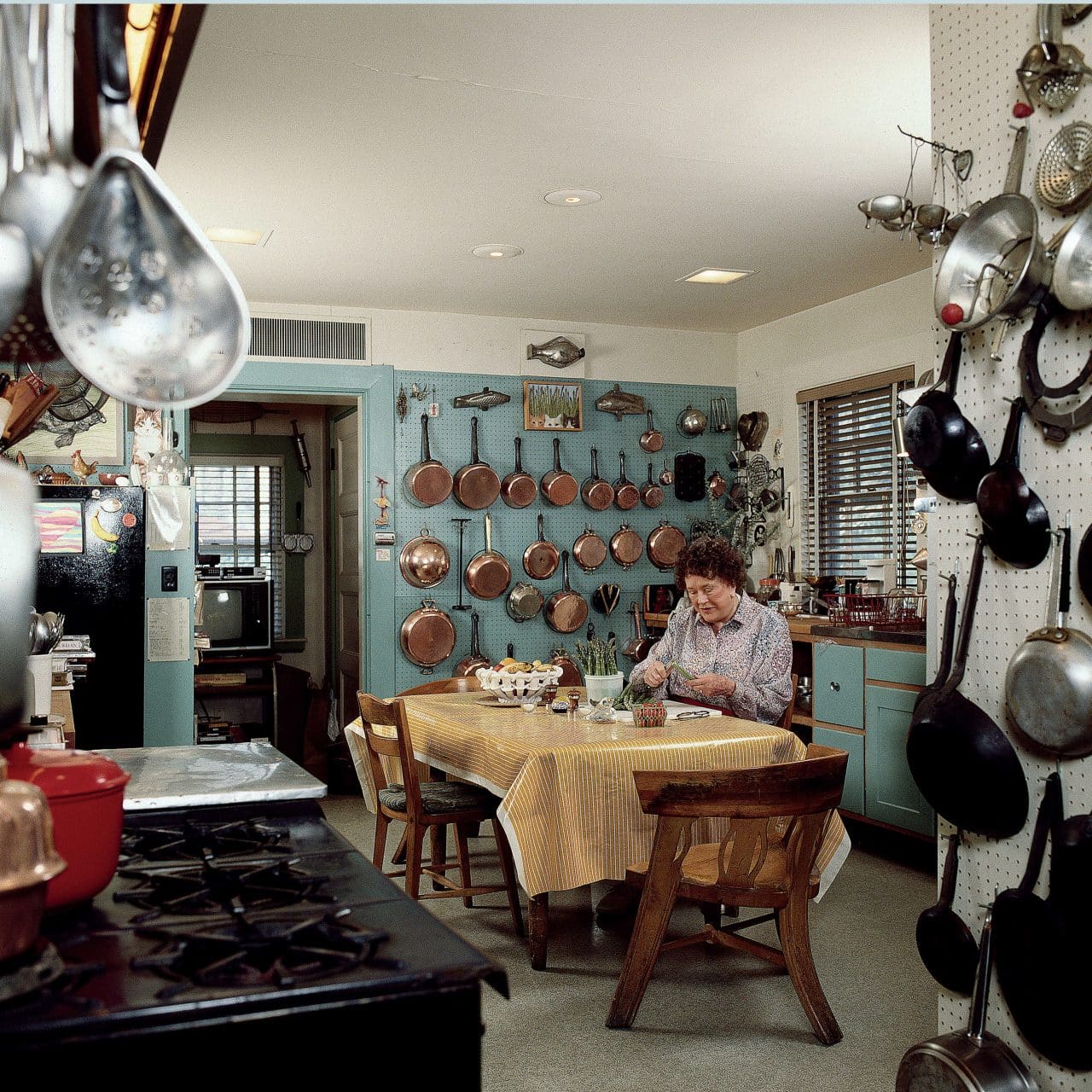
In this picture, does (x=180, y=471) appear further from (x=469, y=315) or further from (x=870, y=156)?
(x=870, y=156)

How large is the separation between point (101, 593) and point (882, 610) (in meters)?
3.86

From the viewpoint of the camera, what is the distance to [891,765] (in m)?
5.14

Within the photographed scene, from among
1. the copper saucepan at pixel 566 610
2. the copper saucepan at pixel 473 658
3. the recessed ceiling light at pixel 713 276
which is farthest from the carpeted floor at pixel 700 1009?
the recessed ceiling light at pixel 713 276

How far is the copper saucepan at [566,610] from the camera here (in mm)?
7059

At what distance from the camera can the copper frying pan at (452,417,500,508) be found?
6.85 meters

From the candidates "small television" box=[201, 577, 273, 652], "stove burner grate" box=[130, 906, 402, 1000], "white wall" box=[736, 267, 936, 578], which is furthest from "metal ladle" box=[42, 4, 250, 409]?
"small television" box=[201, 577, 273, 652]

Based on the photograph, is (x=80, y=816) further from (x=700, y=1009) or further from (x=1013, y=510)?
(x=700, y=1009)

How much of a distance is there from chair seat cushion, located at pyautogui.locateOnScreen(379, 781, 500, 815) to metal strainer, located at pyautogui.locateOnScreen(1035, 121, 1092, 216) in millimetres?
2677

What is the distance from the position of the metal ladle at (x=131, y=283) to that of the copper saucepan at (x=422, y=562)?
5267 mm

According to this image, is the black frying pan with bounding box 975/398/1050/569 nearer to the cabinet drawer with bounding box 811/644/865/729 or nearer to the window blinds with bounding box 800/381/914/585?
the cabinet drawer with bounding box 811/644/865/729

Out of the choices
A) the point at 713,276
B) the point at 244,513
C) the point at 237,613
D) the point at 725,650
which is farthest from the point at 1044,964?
the point at 244,513

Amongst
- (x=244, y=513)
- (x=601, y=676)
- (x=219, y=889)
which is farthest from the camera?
(x=244, y=513)

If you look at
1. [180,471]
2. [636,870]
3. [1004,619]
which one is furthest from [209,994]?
[180,471]

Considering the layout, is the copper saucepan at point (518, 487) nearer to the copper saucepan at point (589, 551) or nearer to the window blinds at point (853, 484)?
the copper saucepan at point (589, 551)
